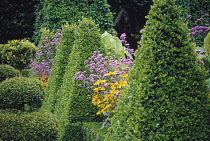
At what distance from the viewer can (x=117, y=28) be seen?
18812 mm

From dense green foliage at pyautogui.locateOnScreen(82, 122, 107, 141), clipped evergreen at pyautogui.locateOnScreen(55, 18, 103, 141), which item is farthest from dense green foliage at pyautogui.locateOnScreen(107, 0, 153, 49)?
dense green foliage at pyautogui.locateOnScreen(82, 122, 107, 141)

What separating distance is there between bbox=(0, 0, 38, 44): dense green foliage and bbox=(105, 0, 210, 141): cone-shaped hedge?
46.8 feet

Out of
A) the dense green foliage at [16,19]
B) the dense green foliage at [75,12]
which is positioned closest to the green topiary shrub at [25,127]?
the dense green foliage at [75,12]

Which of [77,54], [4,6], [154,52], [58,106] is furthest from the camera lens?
[4,6]

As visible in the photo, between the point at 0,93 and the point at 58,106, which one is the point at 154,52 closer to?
the point at 0,93

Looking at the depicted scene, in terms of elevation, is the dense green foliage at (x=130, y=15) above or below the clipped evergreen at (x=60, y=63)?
above

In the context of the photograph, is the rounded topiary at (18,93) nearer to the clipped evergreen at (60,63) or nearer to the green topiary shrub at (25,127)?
the green topiary shrub at (25,127)

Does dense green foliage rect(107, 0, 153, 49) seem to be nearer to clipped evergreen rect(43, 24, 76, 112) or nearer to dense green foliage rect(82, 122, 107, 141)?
clipped evergreen rect(43, 24, 76, 112)

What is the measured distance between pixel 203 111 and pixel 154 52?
2.72ft

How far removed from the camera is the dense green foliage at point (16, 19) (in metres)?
15.8

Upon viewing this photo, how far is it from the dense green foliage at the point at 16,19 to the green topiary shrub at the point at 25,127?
1205 centimetres

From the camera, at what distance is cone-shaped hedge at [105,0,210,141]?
8.82 feet

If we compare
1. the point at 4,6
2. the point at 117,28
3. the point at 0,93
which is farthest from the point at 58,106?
the point at 117,28

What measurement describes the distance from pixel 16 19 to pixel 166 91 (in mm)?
15052
